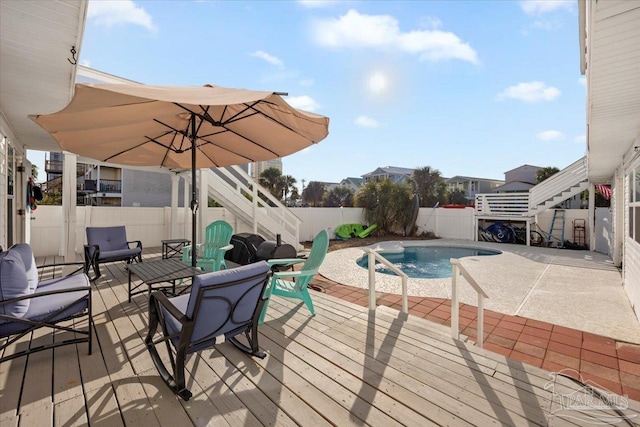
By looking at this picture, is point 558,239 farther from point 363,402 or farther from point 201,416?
point 201,416

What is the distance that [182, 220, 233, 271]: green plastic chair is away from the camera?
470 cm

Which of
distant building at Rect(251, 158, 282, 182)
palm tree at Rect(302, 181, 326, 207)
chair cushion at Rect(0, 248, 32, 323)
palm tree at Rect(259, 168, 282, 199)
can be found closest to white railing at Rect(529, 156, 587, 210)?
chair cushion at Rect(0, 248, 32, 323)

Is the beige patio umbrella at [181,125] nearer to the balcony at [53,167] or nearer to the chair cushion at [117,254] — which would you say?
the chair cushion at [117,254]

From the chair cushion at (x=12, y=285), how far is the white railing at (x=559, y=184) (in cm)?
1510

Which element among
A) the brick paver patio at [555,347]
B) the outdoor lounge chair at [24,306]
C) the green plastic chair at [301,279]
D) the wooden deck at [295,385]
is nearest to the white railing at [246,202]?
the brick paver patio at [555,347]

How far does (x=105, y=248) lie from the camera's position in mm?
5453

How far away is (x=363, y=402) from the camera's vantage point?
6.01ft

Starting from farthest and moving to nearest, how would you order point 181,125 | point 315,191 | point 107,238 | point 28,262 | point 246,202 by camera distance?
1. point 315,191
2. point 246,202
3. point 107,238
4. point 181,125
5. point 28,262

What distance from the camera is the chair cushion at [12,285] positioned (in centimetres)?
205

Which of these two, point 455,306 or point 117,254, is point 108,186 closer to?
point 117,254

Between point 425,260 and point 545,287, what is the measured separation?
Answer: 446cm

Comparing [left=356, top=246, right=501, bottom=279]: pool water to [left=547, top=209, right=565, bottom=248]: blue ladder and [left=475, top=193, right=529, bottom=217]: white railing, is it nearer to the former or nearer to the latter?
[left=475, top=193, right=529, bottom=217]: white railing

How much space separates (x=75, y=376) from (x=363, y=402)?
82.5 inches

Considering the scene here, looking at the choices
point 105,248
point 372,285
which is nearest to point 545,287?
point 372,285
